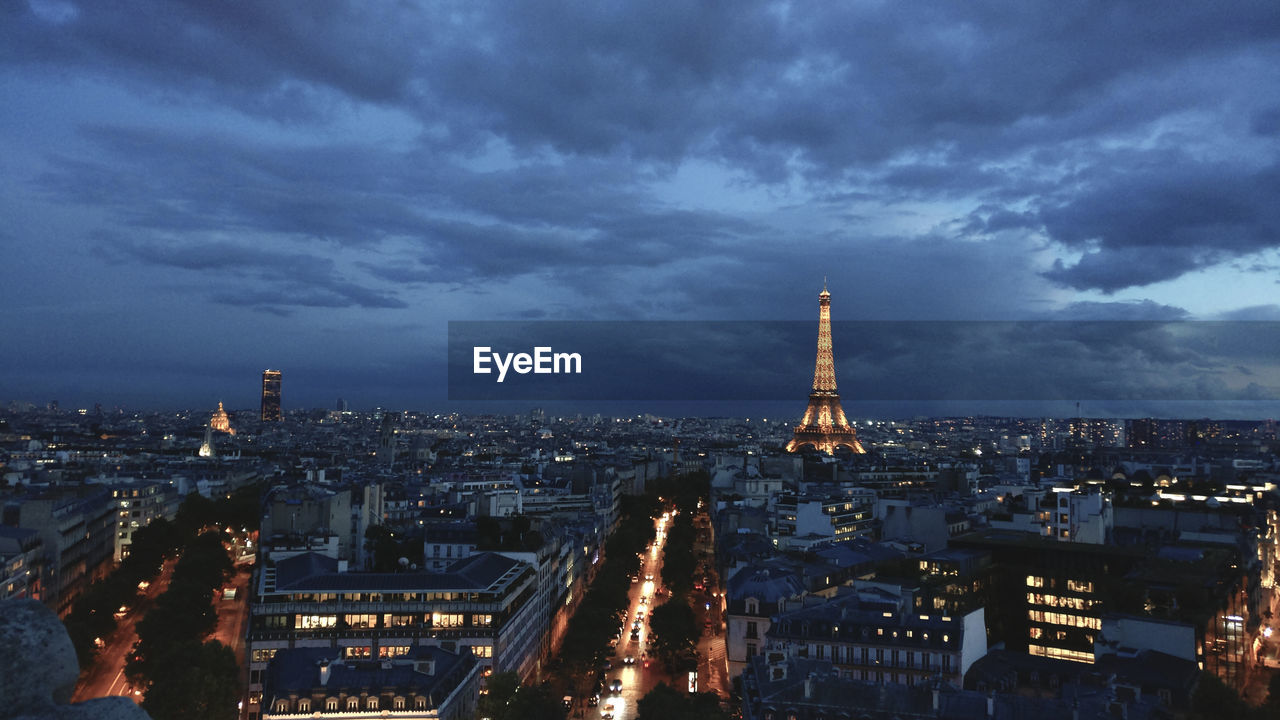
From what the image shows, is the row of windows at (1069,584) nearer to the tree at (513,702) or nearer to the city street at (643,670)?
the city street at (643,670)

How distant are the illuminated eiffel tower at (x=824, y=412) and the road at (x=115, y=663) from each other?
115107 mm

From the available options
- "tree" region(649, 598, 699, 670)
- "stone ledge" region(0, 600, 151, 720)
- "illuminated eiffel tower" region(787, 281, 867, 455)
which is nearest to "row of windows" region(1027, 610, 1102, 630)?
"tree" region(649, 598, 699, 670)

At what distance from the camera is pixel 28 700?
4.97 metres

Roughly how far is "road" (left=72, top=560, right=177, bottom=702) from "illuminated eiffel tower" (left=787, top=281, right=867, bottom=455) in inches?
4532

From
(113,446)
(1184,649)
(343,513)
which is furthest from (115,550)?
(113,446)

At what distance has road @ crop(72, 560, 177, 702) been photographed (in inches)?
1868

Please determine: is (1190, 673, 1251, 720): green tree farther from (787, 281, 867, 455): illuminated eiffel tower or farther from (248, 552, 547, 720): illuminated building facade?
(787, 281, 867, 455): illuminated eiffel tower

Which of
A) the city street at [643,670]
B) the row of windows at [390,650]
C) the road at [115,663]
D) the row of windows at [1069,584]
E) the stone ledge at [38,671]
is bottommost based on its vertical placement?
the city street at [643,670]

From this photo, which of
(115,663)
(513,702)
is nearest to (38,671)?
(513,702)

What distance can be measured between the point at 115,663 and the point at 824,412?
438ft

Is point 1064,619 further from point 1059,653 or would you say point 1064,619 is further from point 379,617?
point 379,617

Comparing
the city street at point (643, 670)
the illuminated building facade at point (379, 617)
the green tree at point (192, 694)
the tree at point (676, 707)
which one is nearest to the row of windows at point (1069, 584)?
the city street at point (643, 670)

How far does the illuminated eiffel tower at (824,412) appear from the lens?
530 feet

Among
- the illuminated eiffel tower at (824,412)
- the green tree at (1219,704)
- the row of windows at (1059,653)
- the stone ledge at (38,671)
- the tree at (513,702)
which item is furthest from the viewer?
the illuminated eiffel tower at (824,412)
